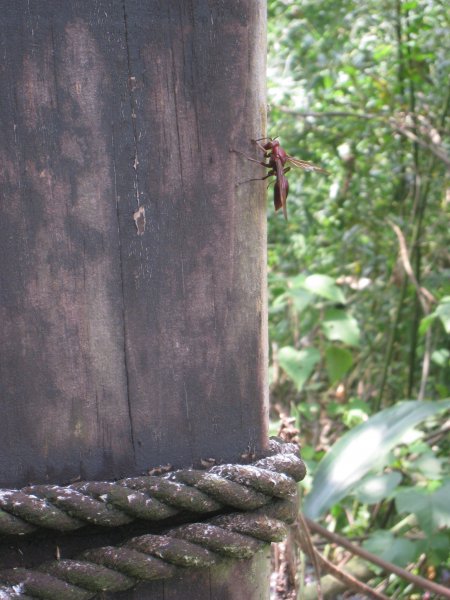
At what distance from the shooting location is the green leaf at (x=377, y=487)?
2.35 metres

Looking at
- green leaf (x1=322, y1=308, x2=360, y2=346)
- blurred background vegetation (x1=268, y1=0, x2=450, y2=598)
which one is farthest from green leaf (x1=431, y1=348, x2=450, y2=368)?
A: green leaf (x1=322, y1=308, x2=360, y2=346)

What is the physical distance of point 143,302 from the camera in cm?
92

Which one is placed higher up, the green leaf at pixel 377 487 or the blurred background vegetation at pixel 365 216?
the blurred background vegetation at pixel 365 216

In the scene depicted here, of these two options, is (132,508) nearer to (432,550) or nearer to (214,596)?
(214,596)

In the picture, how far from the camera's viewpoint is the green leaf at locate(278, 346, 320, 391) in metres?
2.59

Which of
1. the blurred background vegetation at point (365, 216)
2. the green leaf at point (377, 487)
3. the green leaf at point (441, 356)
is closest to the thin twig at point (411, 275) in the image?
the blurred background vegetation at point (365, 216)

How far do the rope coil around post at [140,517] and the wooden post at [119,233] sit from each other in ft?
0.13

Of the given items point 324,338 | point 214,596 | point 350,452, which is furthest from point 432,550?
point 214,596

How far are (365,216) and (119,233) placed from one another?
2902mm

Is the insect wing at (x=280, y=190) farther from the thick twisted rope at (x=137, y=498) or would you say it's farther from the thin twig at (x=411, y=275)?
the thin twig at (x=411, y=275)

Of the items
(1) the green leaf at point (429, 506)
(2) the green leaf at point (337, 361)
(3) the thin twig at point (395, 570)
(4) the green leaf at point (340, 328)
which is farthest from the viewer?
(2) the green leaf at point (337, 361)

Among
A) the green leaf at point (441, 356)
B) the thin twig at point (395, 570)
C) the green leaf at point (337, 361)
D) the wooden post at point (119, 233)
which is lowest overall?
the thin twig at point (395, 570)

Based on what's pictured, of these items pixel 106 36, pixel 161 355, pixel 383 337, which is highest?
pixel 106 36

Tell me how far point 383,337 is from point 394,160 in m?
0.86
